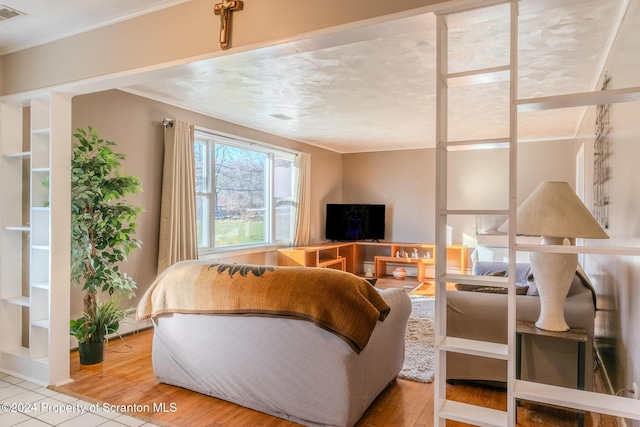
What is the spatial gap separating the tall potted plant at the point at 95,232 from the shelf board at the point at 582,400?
3.01 m

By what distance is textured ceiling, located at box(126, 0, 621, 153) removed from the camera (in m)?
2.49

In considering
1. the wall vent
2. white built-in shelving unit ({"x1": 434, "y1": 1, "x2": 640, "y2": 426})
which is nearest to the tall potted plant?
the wall vent

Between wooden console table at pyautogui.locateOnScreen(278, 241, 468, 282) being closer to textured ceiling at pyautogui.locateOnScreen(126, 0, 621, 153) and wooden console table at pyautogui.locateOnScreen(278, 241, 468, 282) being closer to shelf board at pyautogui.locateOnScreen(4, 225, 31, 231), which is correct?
textured ceiling at pyautogui.locateOnScreen(126, 0, 621, 153)

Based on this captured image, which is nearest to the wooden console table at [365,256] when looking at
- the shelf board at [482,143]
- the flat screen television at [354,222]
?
the flat screen television at [354,222]

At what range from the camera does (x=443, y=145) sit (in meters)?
1.71

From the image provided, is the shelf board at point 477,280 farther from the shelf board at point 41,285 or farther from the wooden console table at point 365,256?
the wooden console table at point 365,256

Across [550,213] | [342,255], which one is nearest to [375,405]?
[550,213]

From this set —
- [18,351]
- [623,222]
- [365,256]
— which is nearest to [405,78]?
[623,222]

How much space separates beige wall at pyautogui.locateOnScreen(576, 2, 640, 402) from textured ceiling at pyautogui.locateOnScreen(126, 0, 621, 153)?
0.38 m

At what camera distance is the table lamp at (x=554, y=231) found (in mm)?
2223

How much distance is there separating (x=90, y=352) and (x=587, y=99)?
367 centimetres

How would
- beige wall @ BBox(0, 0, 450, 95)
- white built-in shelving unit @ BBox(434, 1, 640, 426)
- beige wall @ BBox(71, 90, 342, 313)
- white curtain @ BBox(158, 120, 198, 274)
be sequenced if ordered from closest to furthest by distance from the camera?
white built-in shelving unit @ BBox(434, 1, 640, 426), beige wall @ BBox(0, 0, 450, 95), beige wall @ BBox(71, 90, 342, 313), white curtain @ BBox(158, 120, 198, 274)

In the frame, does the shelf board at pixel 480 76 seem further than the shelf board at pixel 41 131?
No

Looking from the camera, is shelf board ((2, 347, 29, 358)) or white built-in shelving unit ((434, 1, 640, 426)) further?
shelf board ((2, 347, 29, 358))
